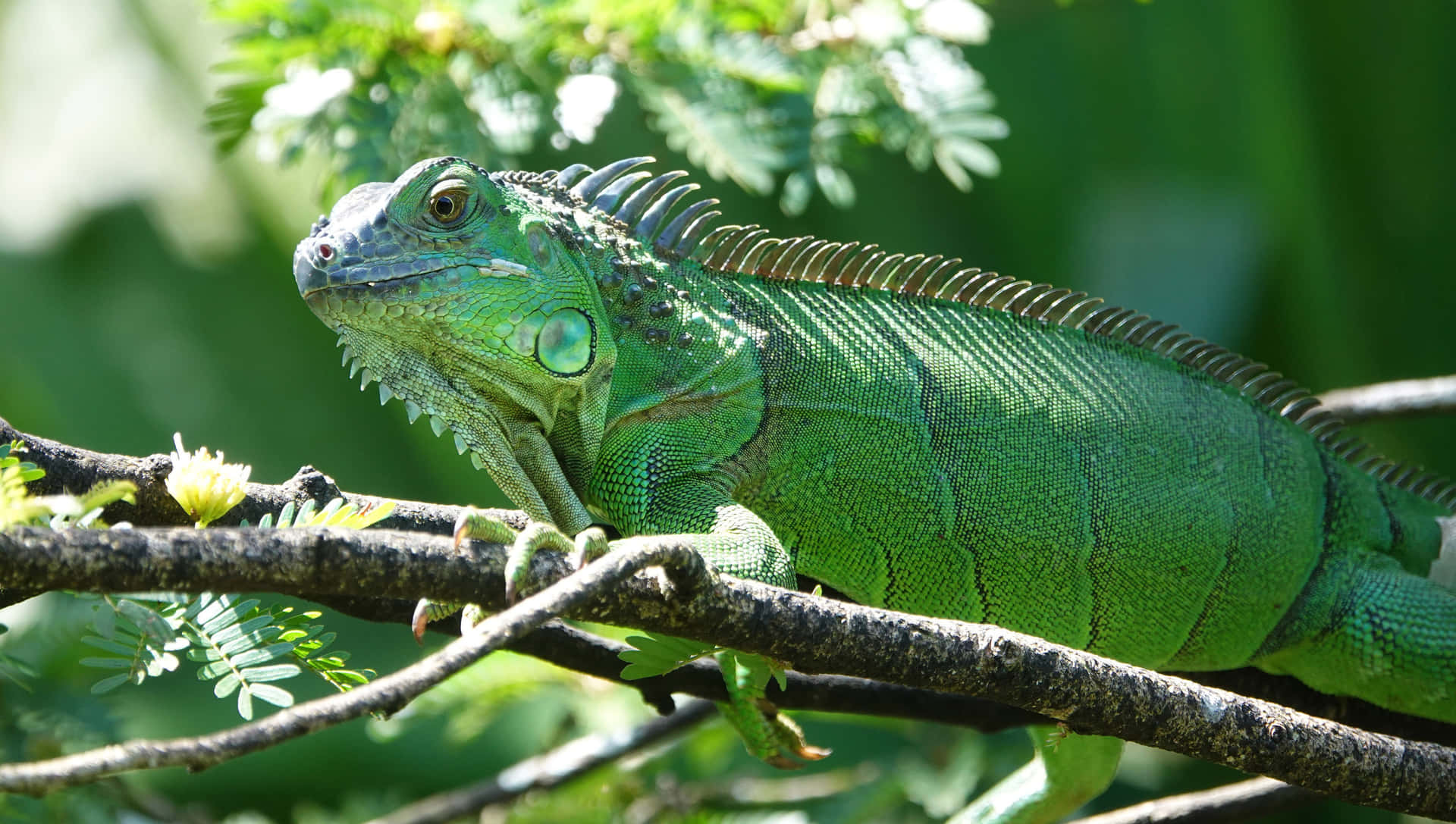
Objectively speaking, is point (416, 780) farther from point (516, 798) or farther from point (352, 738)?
point (516, 798)

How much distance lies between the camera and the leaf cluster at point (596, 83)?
3779 millimetres

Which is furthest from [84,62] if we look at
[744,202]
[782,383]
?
[782,383]

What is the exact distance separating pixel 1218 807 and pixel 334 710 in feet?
9.31

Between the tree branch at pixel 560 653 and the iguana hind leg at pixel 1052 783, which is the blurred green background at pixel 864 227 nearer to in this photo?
the iguana hind leg at pixel 1052 783

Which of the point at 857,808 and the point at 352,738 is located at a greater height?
the point at 857,808

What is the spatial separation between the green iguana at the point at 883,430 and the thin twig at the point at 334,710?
1.08m

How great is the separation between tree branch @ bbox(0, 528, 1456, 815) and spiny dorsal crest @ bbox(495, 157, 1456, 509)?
156cm

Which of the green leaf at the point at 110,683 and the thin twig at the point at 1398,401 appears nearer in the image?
the green leaf at the point at 110,683

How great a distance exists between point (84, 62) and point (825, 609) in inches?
288

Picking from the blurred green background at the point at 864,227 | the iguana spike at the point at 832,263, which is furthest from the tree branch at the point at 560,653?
the blurred green background at the point at 864,227

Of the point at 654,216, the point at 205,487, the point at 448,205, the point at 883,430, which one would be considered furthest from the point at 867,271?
the point at 205,487

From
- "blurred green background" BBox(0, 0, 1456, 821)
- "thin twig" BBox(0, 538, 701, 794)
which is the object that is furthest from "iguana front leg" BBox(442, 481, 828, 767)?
"blurred green background" BBox(0, 0, 1456, 821)

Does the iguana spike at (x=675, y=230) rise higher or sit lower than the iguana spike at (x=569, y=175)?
lower

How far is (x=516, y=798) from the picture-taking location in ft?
15.1
